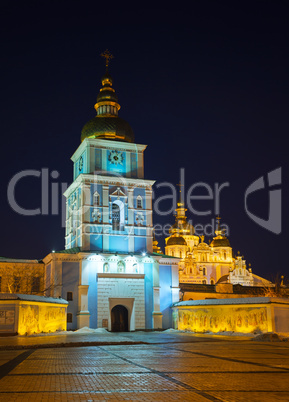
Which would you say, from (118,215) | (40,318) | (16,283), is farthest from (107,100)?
(40,318)

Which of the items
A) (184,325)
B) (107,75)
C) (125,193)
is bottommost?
(184,325)

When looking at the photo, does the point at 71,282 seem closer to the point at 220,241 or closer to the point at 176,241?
A: the point at 176,241

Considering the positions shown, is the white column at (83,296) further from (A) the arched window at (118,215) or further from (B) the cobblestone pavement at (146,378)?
(B) the cobblestone pavement at (146,378)

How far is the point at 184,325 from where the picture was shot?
39656mm

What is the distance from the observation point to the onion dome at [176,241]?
291 feet

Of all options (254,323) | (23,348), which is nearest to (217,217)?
(254,323)

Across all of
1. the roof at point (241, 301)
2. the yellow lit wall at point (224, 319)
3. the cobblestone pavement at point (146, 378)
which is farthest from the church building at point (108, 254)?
the cobblestone pavement at point (146, 378)

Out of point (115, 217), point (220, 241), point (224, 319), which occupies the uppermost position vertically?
point (220, 241)

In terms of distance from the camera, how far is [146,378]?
10.1 m

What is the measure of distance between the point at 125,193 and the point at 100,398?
37.6 meters

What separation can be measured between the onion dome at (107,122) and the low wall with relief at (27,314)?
59.0 feet

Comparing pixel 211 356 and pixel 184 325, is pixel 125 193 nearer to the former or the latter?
pixel 184 325

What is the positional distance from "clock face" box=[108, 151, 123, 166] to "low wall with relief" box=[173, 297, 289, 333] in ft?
48.5

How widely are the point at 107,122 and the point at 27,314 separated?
22581 millimetres
